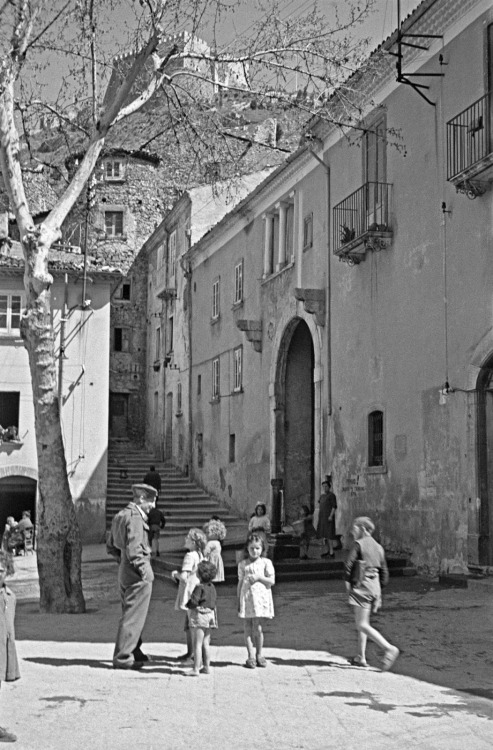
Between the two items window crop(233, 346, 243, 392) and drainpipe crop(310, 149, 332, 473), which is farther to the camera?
window crop(233, 346, 243, 392)

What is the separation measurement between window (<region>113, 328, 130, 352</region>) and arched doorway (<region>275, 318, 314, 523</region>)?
1731 cm

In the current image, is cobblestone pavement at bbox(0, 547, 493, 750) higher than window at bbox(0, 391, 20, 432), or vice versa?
window at bbox(0, 391, 20, 432)

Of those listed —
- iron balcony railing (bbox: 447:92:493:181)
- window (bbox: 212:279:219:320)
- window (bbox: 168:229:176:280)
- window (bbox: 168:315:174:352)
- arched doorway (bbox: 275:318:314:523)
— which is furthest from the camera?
window (bbox: 168:315:174:352)

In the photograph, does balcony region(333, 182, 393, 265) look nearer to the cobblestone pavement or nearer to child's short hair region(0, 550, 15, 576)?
the cobblestone pavement

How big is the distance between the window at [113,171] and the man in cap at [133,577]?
116 ft

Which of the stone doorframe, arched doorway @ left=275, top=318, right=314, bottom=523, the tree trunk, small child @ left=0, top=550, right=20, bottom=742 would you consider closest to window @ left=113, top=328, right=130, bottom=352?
the stone doorframe

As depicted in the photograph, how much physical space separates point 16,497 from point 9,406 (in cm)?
273

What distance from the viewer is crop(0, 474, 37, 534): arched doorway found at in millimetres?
28891

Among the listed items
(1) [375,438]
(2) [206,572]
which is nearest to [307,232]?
(1) [375,438]

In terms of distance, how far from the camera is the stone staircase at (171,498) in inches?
1106

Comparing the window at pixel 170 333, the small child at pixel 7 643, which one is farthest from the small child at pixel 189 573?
the window at pixel 170 333

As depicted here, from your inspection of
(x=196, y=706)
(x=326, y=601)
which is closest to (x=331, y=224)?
(x=326, y=601)

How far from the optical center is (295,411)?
88.5 ft

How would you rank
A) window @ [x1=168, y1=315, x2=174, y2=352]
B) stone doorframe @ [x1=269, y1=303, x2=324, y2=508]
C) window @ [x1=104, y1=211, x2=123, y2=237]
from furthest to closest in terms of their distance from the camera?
window @ [x1=104, y1=211, x2=123, y2=237]
window @ [x1=168, y1=315, x2=174, y2=352]
stone doorframe @ [x1=269, y1=303, x2=324, y2=508]
